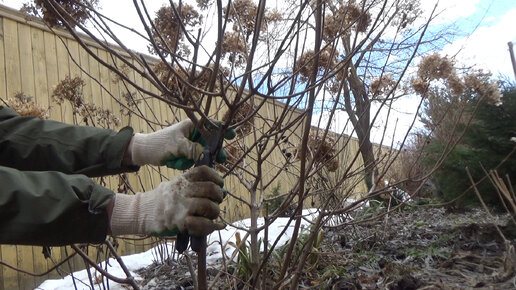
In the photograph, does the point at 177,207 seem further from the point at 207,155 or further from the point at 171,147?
the point at 171,147

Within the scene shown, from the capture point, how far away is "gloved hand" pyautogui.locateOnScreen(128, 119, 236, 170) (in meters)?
1.50

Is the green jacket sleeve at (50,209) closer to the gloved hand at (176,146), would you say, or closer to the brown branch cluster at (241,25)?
the gloved hand at (176,146)

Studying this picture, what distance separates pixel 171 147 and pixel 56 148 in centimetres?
56

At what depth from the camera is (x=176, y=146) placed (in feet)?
5.03

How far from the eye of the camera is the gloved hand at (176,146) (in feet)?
4.92

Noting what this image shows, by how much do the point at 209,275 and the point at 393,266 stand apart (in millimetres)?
1443

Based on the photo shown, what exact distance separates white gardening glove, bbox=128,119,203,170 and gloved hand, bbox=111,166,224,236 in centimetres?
22

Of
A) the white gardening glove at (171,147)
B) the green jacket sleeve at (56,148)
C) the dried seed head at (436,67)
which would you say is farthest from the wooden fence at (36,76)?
the white gardening glove at (171,147)

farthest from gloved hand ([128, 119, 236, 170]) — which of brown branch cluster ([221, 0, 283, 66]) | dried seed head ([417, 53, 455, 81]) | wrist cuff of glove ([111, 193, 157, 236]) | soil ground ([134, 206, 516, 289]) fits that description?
dried seed head ([417, 53, 455, 81])

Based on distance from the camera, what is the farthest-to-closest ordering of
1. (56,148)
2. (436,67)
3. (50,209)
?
(436,67), (56,148), (50,209)

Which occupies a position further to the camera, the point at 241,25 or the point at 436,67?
the point at 436,67

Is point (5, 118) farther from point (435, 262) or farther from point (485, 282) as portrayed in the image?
point (435, 262)

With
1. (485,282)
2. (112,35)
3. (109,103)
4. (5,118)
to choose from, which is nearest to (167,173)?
(109,103)

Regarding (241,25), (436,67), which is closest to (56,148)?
(241,25)
